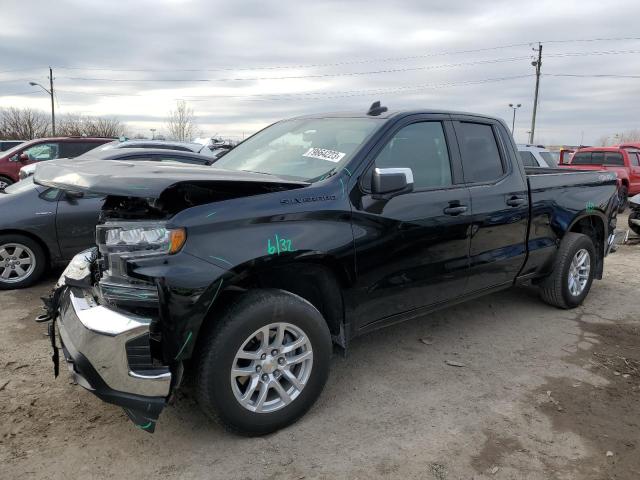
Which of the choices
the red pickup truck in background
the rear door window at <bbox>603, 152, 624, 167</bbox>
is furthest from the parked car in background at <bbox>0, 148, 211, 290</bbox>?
the rear door window at <bbox>603, 152, 624, 167</bbox>

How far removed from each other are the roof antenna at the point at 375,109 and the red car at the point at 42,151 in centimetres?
997

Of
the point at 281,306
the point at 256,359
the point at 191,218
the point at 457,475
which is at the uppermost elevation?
the point at 191,218

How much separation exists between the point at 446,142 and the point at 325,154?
1.05m

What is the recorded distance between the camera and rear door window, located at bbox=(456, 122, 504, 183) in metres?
4.07

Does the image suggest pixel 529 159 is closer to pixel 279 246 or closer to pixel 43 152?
pixel 279 246

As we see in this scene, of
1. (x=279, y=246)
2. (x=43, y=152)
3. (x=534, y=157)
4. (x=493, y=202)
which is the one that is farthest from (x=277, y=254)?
(x=43, y=152)

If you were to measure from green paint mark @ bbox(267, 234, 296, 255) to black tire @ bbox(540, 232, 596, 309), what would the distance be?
3.31 m

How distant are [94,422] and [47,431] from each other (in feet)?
0.82

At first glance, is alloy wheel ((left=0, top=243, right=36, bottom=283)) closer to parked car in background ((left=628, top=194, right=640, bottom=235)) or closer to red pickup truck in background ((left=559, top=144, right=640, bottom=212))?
parked car in background ((left=628, top=194, right=640, bottom=235))

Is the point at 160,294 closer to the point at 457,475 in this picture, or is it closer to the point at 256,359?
the point at 256,359

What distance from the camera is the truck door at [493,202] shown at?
159 inches

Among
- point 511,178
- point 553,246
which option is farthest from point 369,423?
point 553,246

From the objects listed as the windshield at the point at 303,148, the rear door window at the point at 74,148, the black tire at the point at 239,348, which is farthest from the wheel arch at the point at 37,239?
the rear door window at the point at 74,148

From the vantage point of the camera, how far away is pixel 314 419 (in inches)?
125
